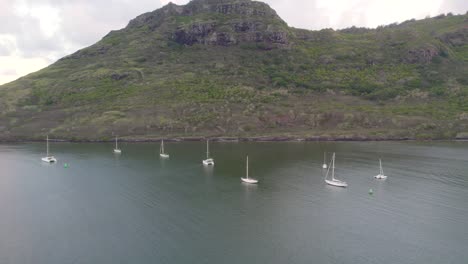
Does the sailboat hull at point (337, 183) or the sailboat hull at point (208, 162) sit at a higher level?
the sailboat hull at point (208, 162)

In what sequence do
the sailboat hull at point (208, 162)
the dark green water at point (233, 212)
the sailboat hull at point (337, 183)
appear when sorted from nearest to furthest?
the dark green water at point (233, 212), the sailboat hull at point (337, 183), the sailboat hull at point (208, 162)

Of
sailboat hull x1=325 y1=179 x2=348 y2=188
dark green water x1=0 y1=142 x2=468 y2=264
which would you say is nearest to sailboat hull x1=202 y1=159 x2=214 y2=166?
dark green water x1=0 y1=142 x2=468 y2=264

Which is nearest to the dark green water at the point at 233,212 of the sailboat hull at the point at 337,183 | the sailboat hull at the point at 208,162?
the sailboat hull at the point at 337,183

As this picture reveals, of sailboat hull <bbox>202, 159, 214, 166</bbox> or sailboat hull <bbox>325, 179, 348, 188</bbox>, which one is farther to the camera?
sailboat hull <bbox>202, 159, 214, 166</bbox>

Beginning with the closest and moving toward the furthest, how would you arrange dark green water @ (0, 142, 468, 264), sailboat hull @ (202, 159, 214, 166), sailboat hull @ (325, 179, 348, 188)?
1. dark green water @ (0, 142, 468, 264)
2. sailboat hull @ (325, 179, 348, 188)
3. sailboat hull @ (202, 159, 214, 166)

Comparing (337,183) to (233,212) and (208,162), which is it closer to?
(233,212)

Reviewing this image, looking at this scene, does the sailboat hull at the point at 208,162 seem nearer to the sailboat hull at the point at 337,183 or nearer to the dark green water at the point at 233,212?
the dark green water at the point at 233,212

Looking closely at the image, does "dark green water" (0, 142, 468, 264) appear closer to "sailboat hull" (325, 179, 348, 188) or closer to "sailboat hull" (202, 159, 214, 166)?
"sailboat hull" (325, 179, 348, 188)

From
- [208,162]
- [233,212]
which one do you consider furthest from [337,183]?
[208,162]

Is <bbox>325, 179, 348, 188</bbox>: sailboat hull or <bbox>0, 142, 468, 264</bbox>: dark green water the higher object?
<bbox>325, 179, 348, 188</bbox>: sailboat hull

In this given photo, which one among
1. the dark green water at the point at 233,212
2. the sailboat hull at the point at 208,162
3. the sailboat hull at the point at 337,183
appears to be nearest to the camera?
the dark green water at the point at 233,212
